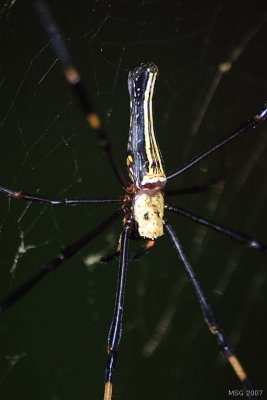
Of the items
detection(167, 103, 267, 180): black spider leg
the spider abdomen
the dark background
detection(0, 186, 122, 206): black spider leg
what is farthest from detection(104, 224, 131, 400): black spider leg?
the dark background

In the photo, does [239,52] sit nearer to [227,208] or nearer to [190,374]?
[227,208]

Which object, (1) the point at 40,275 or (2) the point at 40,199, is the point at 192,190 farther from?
(1) the point at 40,275

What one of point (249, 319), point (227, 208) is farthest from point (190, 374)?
point (227, 208)

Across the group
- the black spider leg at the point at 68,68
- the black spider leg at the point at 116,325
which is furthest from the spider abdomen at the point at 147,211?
the black spider leg at the point at 68,68

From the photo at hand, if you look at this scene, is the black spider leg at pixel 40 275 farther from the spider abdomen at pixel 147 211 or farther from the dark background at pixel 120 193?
the dark background at pixel 120 193

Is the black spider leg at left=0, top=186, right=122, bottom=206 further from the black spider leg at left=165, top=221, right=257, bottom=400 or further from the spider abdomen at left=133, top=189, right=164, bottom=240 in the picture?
the black spider leg at left=165, top=221, right=257, bottom=400

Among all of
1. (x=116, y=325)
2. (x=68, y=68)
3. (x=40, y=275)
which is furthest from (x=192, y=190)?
(x=68, y=68)
